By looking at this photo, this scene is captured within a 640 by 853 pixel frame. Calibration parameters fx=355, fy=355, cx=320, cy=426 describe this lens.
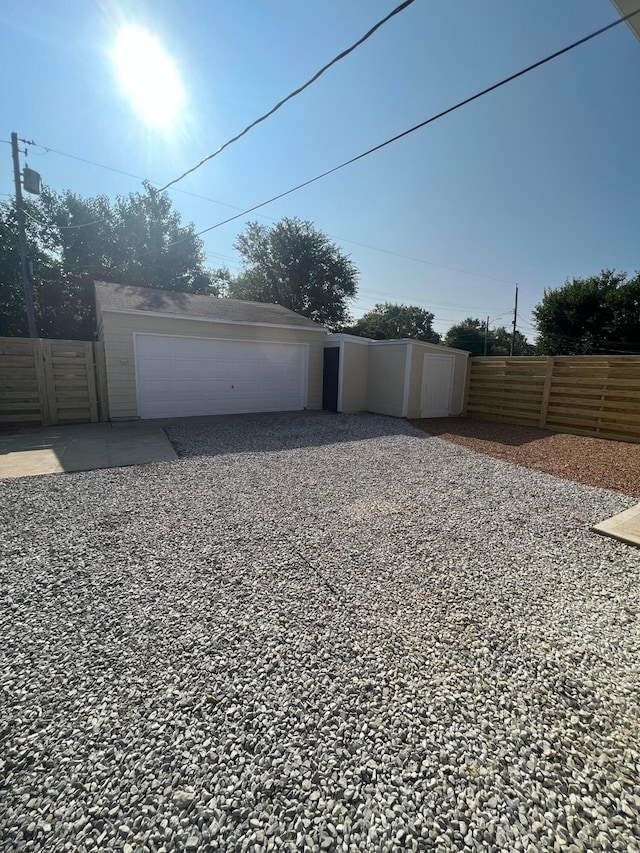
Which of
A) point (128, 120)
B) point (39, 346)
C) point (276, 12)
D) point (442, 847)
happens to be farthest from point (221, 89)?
point (442, 847)

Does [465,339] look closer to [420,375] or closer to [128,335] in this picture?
[420,375]

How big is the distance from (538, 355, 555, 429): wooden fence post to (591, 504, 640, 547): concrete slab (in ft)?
18.8

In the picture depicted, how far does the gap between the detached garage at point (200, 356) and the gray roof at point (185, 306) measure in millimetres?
24

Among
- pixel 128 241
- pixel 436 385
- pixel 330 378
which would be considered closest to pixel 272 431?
pixel 330 378

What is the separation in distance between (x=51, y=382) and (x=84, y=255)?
46.7ft

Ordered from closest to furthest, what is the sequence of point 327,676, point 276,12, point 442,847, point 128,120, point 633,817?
point 442,847
point 633,817
point 327,676
point 276,12
point 128,120

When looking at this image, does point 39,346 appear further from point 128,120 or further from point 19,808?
point 19,808

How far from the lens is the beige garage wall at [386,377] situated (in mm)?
10341

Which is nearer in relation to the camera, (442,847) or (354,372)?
(442,847)

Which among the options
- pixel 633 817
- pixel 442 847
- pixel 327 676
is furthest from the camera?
pixel 327 676

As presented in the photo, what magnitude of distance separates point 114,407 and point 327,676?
849cm

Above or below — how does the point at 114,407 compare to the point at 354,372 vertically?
below

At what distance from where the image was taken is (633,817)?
4.10 ft

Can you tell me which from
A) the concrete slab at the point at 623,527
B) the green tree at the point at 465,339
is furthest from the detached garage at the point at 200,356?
the green tree at the point at 465,339
